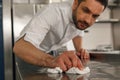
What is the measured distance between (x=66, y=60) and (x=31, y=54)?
5.4 inches

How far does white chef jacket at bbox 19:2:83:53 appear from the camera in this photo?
0.77 metres

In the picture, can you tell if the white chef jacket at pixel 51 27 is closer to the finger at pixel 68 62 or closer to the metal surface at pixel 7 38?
the finger at pixel 68 62

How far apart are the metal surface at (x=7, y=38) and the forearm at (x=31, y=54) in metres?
0.65

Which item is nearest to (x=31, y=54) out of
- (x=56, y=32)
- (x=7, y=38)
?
(x=56, y=32)

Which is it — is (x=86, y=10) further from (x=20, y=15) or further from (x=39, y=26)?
(x=20, y=15)

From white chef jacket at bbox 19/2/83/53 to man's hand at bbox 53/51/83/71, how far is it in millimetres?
145

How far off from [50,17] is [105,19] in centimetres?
133

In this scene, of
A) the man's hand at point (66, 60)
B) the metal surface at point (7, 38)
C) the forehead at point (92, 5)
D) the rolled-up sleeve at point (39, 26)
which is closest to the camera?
the man's hand at point (66, 60)

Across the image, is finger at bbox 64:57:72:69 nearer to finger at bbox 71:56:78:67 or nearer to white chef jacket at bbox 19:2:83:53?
finger at bbox 71:56:78:67

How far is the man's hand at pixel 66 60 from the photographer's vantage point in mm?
620

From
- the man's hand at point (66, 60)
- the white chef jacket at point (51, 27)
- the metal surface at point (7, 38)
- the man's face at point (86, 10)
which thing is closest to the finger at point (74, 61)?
the man's hand at point (66, 60)

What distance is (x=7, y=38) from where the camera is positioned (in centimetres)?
139

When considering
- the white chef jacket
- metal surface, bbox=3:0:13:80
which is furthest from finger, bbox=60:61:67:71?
metal surface, bbox=3:0:13:80

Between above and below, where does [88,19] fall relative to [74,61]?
above
